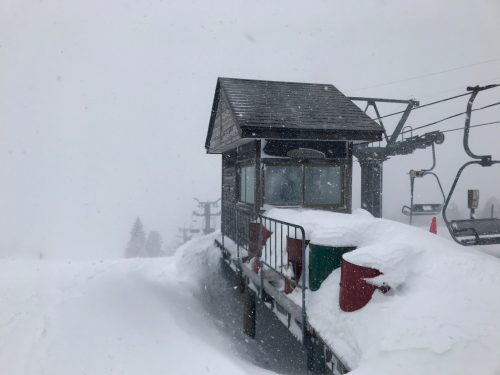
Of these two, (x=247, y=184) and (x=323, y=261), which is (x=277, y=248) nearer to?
(x=323, y=261)

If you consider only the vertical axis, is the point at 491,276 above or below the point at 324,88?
below

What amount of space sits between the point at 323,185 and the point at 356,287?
508 cm

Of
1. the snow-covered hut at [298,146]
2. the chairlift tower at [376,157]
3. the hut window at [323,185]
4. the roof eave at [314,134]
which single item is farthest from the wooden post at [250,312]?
the chairlift tower at [376,157]

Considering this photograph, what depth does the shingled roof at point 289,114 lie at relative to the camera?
8.30 metres

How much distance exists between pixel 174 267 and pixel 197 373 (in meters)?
9.35

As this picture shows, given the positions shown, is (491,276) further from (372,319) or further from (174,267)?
(174,267)

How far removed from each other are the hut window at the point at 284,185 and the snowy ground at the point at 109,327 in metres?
3.59

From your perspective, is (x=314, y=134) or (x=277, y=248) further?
(x=314, y=134)

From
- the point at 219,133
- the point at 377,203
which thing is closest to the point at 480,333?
the point at 219,133

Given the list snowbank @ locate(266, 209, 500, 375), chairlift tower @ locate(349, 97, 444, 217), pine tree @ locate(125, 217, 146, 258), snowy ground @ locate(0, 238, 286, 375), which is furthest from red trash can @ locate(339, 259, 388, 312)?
pine tree @ locate(125, 217, 146, 258)

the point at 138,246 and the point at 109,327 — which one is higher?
the point at 109,327

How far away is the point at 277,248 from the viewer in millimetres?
6656

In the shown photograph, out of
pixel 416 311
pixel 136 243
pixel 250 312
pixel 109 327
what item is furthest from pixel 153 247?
pixel 416 311

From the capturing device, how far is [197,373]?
4.87 meters
